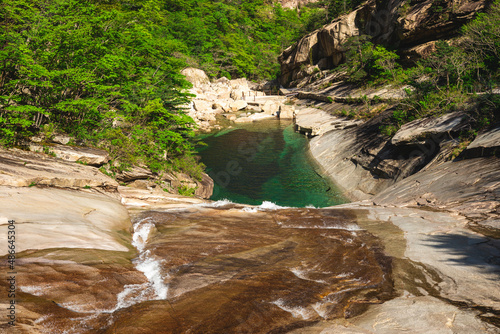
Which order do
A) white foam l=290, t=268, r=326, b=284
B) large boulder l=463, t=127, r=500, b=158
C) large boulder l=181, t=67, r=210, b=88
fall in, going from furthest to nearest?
large boulder l=181, t=67, r=210, b=88 < large boulder l=463, t=127, r=500, b=158 < white foam l=290, t=268, r=326, b=284

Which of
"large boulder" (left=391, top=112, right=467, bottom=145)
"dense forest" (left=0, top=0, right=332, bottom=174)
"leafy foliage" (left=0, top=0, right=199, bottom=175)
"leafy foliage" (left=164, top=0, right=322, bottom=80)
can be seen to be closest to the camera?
"leafy foliage" (left=0, top=0, right=199, bottom=175)

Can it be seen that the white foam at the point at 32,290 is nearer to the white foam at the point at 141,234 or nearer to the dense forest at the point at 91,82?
the white foam at the point at 141,234

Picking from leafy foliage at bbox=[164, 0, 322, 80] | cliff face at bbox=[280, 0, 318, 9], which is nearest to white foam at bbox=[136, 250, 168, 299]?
leafy foliage at bbox=[164, 0, 322, 80]

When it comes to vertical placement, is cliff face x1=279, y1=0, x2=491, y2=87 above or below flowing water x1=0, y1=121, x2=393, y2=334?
above

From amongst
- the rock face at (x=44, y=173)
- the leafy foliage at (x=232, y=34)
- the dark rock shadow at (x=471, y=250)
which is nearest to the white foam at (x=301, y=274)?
the dark rock shadow at (x=471, y=250)

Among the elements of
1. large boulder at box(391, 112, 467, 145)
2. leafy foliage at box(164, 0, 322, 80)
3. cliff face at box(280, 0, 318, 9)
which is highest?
cliff face at box(280, 0, 318, 9)

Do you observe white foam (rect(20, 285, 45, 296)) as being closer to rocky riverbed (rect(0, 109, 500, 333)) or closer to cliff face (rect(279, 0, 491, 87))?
rocky riverbed (rect(0, 109, 500, 333))

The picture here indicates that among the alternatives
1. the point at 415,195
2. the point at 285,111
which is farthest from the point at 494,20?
the point at 285,111
